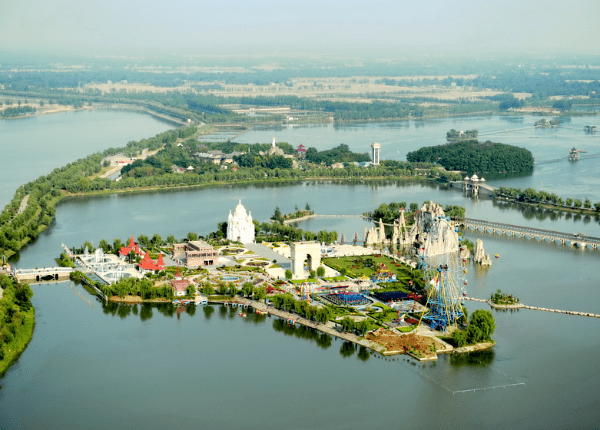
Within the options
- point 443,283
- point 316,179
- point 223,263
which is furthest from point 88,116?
point 443,283

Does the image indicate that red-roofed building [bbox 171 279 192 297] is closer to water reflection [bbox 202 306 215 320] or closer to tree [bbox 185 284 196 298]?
tree [bbox 185 284 196 298]

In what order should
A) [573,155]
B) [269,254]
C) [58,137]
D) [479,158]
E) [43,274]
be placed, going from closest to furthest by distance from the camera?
1. [43,274]
2. [269,254]
3. [479,158]
4. [573,155]
5. [58,137]

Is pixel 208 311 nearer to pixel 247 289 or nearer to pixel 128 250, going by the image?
pixel 247 289

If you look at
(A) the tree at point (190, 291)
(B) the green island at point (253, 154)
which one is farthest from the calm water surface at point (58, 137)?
(A) the tree at point (190, 291)

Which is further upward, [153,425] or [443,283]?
[443,283]

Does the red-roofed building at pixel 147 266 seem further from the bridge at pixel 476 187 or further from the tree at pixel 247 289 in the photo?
the bridge at pixel 476 187

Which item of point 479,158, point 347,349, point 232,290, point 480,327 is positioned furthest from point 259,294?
point 479,158

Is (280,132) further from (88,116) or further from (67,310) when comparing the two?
(67,310)
